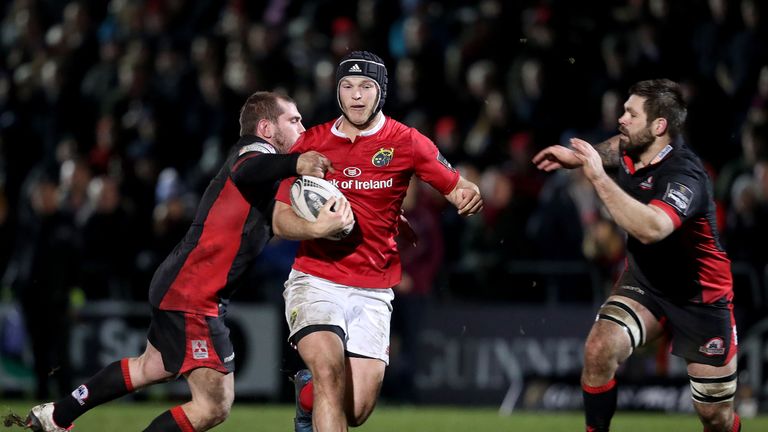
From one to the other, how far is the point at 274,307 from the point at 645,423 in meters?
4.18

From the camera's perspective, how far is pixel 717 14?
15.3 meters

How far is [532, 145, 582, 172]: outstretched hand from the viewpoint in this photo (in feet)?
26.2

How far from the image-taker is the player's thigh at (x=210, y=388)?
25.8ft

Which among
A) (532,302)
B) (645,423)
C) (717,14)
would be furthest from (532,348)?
(717,14)

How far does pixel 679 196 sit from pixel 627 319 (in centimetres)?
91

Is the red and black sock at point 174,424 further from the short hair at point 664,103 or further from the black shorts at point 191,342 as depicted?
the short hair at point 664,103

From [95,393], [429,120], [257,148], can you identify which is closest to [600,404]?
[257,148]

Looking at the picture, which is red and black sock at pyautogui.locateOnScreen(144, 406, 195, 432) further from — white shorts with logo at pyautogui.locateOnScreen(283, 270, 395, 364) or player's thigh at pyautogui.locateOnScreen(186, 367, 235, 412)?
white shorts with logo at pyautogui.locateOnScreen(283, 270, 395, 364)

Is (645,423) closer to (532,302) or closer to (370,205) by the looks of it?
(532,302)

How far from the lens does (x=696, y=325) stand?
8.46 meters

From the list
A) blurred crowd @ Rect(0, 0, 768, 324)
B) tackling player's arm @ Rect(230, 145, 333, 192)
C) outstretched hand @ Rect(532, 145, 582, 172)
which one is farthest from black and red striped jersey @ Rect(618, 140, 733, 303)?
blurred crowd @ Rect(0, 0, 768, 324)

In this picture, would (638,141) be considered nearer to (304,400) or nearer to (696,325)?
(696,325)

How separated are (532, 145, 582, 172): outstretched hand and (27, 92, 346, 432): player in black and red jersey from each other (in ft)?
5.40

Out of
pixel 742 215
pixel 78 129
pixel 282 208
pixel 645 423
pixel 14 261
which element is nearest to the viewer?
pixel 282 208
